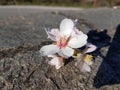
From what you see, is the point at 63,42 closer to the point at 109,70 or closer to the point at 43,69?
the point at 43,69

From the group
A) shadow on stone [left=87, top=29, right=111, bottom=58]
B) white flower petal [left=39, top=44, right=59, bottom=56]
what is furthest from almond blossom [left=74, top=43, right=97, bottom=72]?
shadow on stone [left=87, top=29, right=111, bottom=58]

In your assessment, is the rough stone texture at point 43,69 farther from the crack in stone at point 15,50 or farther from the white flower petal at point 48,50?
the white flower petal at point 48,50

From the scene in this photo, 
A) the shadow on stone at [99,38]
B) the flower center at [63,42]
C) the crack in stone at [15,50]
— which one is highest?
the flower center at [63,42]

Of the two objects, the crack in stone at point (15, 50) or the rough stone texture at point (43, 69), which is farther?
the crack in stone at point (15, 50)

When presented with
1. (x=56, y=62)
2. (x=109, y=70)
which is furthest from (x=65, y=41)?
(x=109, y=70)

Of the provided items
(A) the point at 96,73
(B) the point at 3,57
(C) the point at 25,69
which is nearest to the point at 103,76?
(A) the point at 96,73

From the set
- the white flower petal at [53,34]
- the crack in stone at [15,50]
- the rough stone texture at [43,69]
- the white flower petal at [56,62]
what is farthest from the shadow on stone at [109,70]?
the crack in stone at [15,50]

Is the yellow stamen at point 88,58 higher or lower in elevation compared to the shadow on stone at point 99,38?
higher

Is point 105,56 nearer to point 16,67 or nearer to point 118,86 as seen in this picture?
point 118,86
